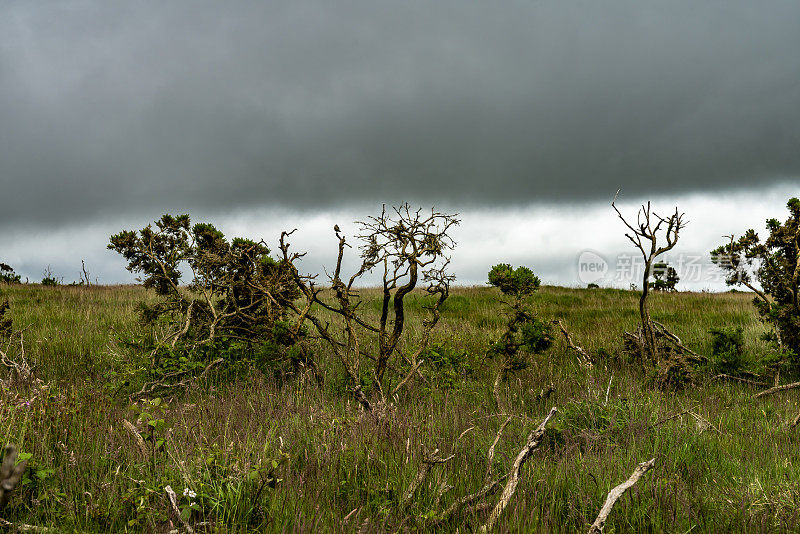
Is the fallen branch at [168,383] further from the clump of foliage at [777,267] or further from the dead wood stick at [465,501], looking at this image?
the clump of foliage at [777,267]

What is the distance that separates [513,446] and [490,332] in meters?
6.60

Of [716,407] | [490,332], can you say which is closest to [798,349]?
[716,407]

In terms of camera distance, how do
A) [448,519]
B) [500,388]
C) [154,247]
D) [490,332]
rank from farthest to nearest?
[490,332]
[154,247]
[500,388]
[448,519]

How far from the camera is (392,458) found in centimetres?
367

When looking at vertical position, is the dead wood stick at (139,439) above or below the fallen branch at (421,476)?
above

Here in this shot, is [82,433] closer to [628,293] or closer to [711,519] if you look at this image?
[711,519]

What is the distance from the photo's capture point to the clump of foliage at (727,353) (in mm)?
7754

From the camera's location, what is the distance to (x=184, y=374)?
711 centimetres

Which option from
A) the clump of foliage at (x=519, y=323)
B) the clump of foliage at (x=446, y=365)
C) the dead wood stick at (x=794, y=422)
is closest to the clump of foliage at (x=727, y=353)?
the dead wood stick at (x=794, y=422)

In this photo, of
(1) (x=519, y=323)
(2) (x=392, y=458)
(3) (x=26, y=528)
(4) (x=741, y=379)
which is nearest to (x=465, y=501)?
(2) (x=392, y=458)

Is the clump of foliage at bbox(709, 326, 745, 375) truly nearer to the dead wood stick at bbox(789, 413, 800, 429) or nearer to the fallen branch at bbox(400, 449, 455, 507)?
the dead wood stick at bbox(789, 413, 800, 429)

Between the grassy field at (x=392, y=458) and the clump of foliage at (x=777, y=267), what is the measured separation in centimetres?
165

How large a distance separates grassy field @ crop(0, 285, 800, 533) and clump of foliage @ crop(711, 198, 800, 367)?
5.42 feet

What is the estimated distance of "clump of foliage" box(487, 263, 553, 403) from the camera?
23.2 ft
